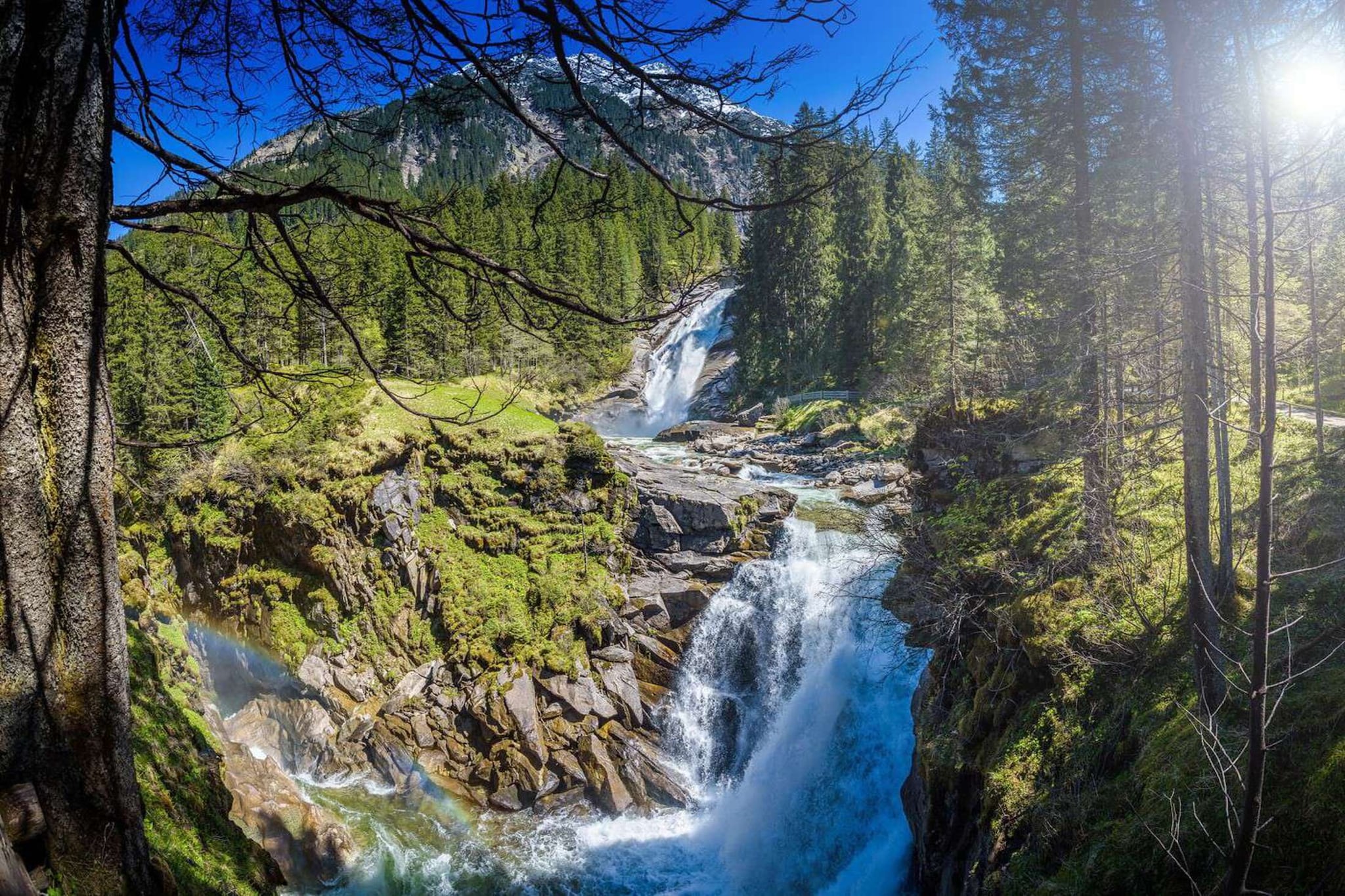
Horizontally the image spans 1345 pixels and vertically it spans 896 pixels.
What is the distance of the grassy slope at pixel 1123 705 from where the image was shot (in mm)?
4570

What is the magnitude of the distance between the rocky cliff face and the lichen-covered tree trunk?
35.3 feet

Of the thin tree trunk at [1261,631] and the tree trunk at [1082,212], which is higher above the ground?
the tree trunk at [1082,212]

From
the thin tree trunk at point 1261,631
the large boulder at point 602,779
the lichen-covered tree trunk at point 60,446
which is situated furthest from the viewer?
the large boulder at point 602,779

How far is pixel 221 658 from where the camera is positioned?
15.5 m

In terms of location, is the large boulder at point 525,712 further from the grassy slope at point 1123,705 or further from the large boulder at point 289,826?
the grassy slope at point 1123,705

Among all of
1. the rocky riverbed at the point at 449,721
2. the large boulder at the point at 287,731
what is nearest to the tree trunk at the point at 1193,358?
the rocky riverbed at the point at 449,721

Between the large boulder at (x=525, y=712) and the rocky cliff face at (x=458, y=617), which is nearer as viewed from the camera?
the rocky cliff face at (x=458, y=617)

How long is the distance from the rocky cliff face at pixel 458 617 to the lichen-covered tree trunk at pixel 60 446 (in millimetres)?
10768

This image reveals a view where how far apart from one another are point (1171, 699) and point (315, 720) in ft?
49.8

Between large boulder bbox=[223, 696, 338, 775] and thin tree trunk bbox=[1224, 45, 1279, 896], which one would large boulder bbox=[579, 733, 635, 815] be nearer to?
large boulder bbox=[223, 696, 338, 775]

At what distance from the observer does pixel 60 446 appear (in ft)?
6.91

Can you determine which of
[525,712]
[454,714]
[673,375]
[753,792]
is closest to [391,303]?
[673,375]

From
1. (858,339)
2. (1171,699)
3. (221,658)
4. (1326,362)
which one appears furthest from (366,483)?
(858,339)

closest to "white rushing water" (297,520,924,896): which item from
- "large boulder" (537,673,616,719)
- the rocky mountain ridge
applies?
"large boulder" (537,673,616,719)
